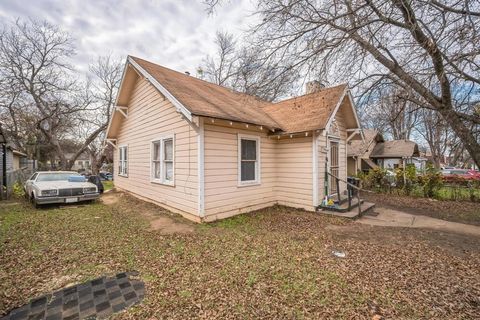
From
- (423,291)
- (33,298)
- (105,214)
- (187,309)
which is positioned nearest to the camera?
(187,309)

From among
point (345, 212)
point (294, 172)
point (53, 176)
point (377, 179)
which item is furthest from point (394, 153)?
point (53, 176)

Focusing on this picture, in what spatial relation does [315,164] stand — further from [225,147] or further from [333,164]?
[225,147]

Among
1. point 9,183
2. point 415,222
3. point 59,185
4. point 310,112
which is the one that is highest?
point 310,112

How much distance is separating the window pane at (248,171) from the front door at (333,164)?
3.24 meters

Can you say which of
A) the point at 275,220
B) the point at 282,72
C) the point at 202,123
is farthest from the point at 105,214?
the point at 282,72

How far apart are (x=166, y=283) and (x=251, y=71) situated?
4.97m

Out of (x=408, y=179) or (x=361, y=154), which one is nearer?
(x=408, y=179)

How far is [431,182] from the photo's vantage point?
38.5 ft

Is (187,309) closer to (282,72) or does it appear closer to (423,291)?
(423,291)

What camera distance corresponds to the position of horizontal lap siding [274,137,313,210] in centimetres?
817

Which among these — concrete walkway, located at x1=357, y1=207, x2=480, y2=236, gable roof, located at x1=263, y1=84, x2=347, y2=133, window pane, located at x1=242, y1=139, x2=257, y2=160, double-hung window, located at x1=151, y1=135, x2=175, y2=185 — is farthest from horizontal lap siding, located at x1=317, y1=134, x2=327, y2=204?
double-hung window, located at x1=151, y1=135, x2=175, y2=185

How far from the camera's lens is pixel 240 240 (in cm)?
534

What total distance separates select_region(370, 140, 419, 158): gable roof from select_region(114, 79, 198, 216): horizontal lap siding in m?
23.6

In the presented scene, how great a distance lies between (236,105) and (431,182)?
10955 millimetres
